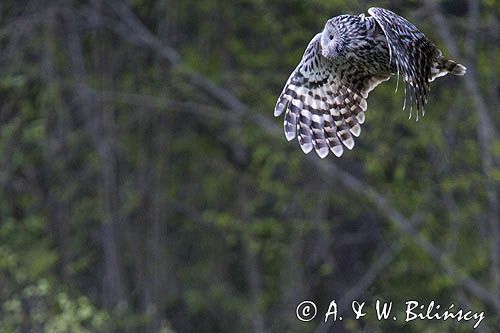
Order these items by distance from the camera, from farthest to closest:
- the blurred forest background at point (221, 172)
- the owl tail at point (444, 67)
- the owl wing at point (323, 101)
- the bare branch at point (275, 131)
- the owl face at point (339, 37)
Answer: the bare branch at point (275, 131)
the blurred forest background at point (221, 172)
the owl wing at point (323, 101)
the owl face at point (339, 37)
the owl tail at point (444, 67)

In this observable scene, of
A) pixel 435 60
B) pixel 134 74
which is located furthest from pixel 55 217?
pixel 435 60

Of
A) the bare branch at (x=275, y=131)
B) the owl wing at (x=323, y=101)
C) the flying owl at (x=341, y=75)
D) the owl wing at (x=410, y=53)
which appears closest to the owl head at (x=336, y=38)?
the flying owl at (x=341, y=75)

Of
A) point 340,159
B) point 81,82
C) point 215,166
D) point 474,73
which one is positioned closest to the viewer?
point 474,73

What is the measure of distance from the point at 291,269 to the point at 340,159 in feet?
3.11

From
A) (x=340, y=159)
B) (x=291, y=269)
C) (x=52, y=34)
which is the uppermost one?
(x=52, y=34)

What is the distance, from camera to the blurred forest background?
8.77 metres

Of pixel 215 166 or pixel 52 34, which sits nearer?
pixel 52 34

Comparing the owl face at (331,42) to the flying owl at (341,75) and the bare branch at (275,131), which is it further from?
the bare branch at (275,131)

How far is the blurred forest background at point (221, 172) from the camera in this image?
8766 millimetres

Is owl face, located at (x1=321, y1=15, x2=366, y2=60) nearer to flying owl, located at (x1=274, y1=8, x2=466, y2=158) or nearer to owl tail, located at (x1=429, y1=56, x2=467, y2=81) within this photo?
flying owl, located at (x1=274, y1=8, x2=466, y2=158)

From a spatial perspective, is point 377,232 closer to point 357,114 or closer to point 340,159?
point 340,159

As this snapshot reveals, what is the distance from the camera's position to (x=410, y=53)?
5.62 meters

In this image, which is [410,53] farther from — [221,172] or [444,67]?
[221,172]

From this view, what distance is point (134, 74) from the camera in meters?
9.90
